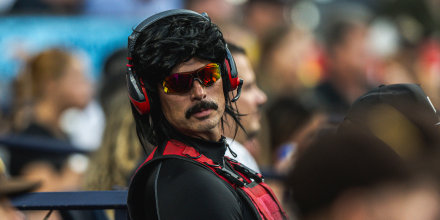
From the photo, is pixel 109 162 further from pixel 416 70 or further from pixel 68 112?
pixel 416 70

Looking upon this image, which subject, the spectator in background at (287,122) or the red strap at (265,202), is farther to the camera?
the spectator in background at (287,122)

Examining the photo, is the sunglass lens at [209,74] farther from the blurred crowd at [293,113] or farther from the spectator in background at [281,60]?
the spectator in background at [281,60]

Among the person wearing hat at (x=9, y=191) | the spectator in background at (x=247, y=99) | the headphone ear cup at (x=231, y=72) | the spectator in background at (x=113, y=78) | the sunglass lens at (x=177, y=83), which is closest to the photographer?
the person wearing hat at (x=9, y=191)

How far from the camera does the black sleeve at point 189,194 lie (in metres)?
2.21

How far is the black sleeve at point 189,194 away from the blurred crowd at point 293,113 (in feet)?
0.74

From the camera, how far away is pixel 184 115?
254cm

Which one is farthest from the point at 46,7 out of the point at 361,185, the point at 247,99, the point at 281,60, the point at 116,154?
the point at 361,185

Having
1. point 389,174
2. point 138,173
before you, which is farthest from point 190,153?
point 389,174

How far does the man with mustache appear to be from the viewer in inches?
91.2

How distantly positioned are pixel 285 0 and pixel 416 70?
1.72 m

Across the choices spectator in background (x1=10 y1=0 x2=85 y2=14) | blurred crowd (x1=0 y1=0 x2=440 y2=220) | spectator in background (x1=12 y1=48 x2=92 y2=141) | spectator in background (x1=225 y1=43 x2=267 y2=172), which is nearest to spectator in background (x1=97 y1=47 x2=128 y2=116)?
blurred crowd (x1=0 y1=0 x2=440 y2=220)

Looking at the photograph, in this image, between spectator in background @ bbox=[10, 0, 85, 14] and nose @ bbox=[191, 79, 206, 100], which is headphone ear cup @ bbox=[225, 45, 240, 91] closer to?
nose @ bbox=[191, 79, 206, 100]

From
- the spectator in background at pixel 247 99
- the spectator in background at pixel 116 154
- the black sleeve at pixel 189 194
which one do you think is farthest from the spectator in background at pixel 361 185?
the spectator in background at pixel 116 154

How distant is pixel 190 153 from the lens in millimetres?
2465
